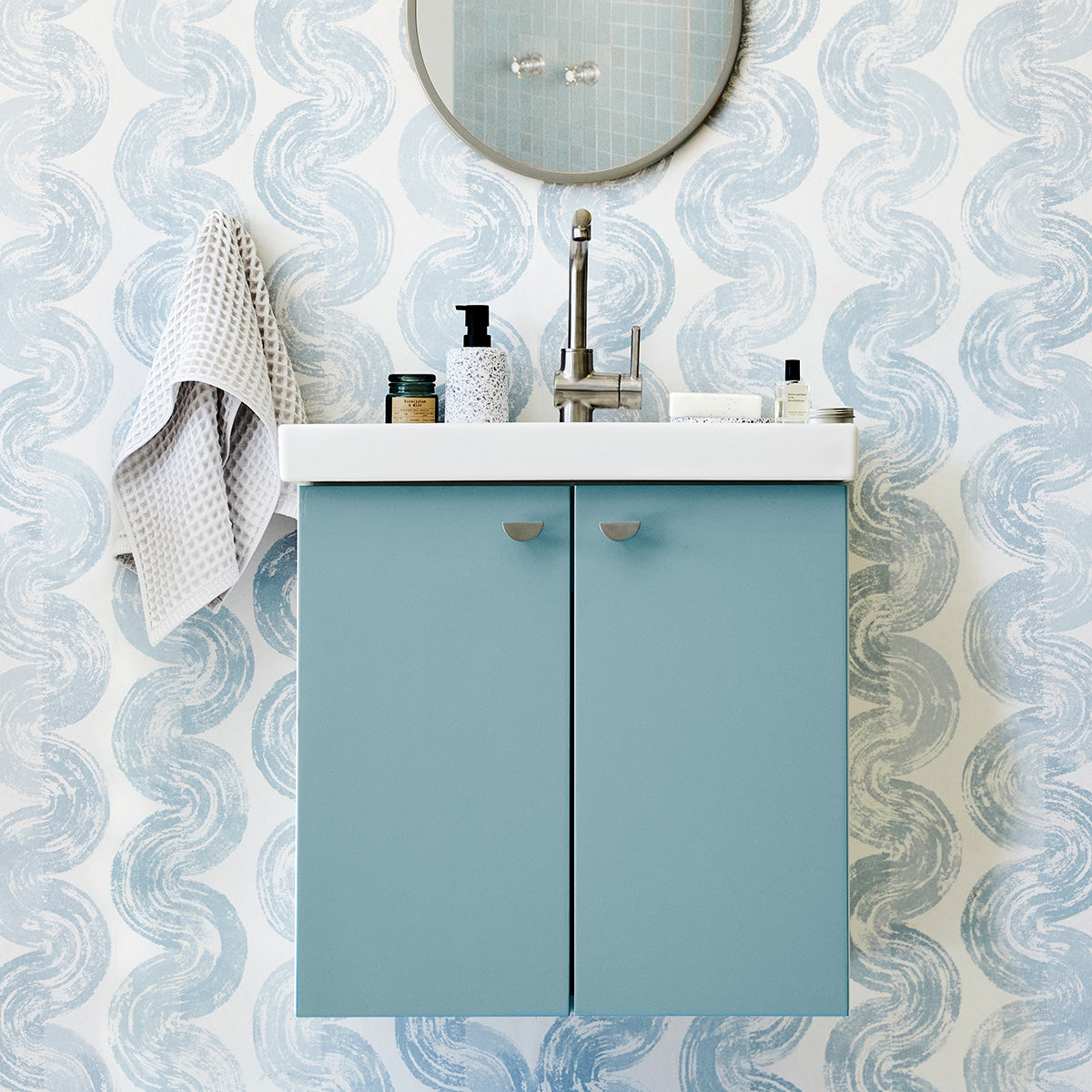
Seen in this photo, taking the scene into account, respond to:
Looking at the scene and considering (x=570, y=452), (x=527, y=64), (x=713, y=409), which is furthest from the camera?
(x=527, y=64)

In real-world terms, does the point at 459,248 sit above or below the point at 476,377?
above

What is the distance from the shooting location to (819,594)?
90 centimetres

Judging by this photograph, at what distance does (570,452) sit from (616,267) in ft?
1.32

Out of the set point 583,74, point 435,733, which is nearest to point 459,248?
point 583,74

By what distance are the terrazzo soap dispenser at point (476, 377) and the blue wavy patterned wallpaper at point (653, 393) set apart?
0.31ft

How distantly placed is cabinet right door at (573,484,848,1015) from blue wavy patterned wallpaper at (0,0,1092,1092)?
31 centimetres

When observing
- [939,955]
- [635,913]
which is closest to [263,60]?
[635,913]

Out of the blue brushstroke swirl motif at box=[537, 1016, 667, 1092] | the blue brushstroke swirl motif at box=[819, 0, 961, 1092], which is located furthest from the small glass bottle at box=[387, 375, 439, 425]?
the blue brushstroke swirl motif at box=[537, 1016, 667, 1092]

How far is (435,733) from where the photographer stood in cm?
90

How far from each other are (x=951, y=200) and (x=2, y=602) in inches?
50.0

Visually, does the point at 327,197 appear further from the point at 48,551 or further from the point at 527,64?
the point at 48,551

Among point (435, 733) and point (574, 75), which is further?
point (574, 75)

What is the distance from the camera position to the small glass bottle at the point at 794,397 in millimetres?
1058

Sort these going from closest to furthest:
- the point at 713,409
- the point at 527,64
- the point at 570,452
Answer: the point at 570,452 < the point at 713,409 < the point at 527,64
